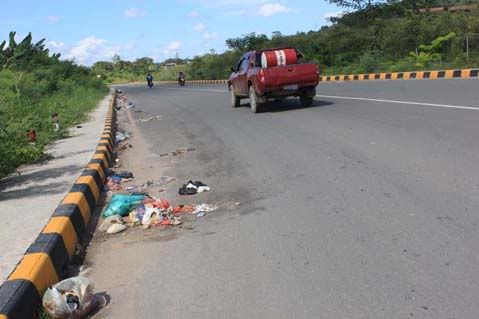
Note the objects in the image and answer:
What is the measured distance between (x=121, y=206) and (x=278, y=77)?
957 cm

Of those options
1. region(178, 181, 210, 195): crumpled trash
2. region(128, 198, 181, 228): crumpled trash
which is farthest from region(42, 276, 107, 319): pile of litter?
region(178, 181, 210, 195): crumpled trash

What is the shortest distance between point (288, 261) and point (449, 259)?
1.14 metres

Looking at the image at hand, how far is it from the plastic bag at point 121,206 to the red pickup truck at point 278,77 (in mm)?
9201

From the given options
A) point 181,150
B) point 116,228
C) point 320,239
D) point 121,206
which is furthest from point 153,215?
point 181,150

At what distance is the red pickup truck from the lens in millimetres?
15203

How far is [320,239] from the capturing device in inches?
184

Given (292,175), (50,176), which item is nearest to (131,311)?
(292,175)

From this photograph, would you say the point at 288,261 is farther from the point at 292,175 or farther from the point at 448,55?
the point at 448,55

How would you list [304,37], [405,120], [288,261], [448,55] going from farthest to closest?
[304,37] < [448,55] < [405,120] < [288,261]

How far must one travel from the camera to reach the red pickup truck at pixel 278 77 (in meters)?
15.2

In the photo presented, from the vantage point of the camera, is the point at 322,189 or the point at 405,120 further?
the point at 405,120

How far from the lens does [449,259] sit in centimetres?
396

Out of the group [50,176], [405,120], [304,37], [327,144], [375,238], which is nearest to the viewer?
[375,238]

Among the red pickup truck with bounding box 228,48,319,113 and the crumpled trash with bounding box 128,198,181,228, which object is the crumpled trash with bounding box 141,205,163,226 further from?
the red pickup truck with bounding box 228,48,319,113
